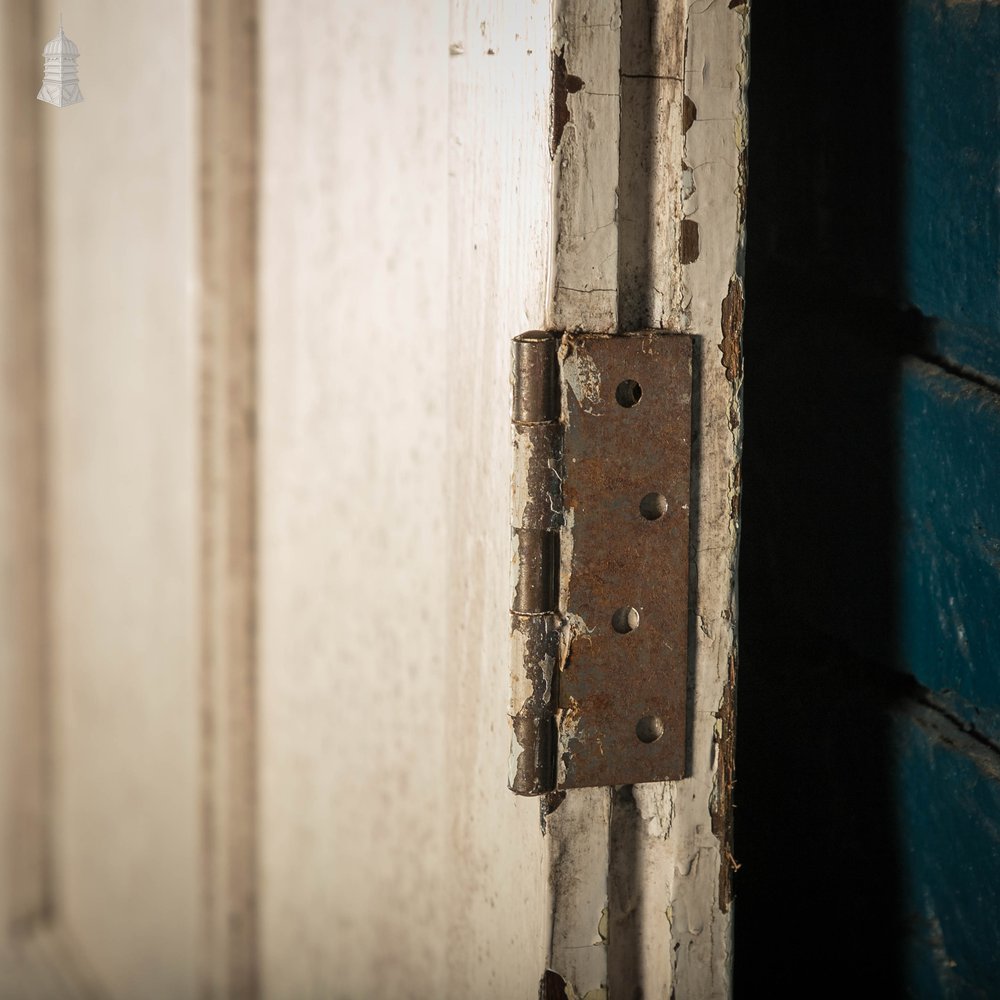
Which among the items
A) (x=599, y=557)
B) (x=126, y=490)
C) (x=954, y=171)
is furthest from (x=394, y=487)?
(x=126, y=490)

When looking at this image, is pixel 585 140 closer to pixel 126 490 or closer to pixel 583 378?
pixel 583 378

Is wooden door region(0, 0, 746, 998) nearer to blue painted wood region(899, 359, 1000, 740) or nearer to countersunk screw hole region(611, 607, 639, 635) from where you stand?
countersunk screw hole region(611, 607, 639, 635)

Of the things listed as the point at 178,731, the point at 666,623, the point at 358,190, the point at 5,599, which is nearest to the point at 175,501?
the point at 178,731

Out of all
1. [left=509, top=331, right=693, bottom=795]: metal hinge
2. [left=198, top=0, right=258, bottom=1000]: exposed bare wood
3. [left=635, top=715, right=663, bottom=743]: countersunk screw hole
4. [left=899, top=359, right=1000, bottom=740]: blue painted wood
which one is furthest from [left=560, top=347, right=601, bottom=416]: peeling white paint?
[left=198, top=0, right=258, bottom=1000]: exposed bare wood

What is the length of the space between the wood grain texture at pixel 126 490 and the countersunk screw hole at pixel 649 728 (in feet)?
1.74

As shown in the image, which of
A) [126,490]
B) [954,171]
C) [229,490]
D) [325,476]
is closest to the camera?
[954,171]

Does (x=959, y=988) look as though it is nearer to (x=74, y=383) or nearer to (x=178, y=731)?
(x=178, y=731)

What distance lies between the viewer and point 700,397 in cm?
39

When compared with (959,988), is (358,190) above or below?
above

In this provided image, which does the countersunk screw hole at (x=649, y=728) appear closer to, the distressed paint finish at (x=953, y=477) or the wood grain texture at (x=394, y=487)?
the wood grain texture at (x=394, y=487)

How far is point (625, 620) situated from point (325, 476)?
348 mm

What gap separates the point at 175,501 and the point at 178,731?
23cm

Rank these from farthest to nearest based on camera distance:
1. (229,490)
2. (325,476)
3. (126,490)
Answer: (126,490)
(229,490)
(325,476)

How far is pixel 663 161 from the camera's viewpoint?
1.24 feet
